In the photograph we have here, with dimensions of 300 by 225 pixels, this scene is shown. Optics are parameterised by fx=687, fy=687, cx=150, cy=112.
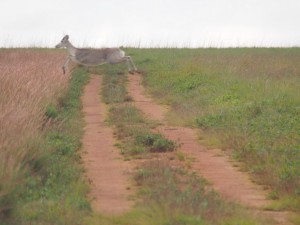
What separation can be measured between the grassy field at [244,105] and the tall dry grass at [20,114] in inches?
122

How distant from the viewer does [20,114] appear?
1050 cm

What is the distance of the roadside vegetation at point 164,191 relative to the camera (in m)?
7.59

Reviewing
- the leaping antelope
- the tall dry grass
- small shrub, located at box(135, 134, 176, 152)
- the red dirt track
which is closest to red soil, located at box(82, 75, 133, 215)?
the red dirt track

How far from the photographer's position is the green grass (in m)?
7.50

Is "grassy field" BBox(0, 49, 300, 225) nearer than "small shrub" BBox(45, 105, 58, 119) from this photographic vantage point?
Yes

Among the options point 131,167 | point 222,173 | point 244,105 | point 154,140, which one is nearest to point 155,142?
point 154,140

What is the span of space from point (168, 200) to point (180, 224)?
2.43ft

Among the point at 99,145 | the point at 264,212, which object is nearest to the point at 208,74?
the point at 99,145

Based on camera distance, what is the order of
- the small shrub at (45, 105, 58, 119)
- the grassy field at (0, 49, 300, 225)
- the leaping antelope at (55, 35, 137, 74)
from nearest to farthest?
the grassy field at (0, 49, 300, 225)
the small shrub at (45, 105, 58, 119)
the leaping antelope at (55, 35, 137, 74)

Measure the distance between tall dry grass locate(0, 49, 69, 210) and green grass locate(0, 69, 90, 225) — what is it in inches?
8.5

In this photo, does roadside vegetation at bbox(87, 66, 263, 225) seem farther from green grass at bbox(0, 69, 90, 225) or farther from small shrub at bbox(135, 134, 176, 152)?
green grass at bbox(0, 69, 90, 225)

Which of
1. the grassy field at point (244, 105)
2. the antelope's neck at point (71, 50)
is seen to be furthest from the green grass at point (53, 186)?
the antelope's neck at point (71, 50)

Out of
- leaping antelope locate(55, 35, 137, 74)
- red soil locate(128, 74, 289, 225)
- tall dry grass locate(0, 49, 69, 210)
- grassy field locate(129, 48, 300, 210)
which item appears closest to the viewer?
tall dry grass locate(0, 49, 69, 210)

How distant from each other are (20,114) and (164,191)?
3.05 meters
